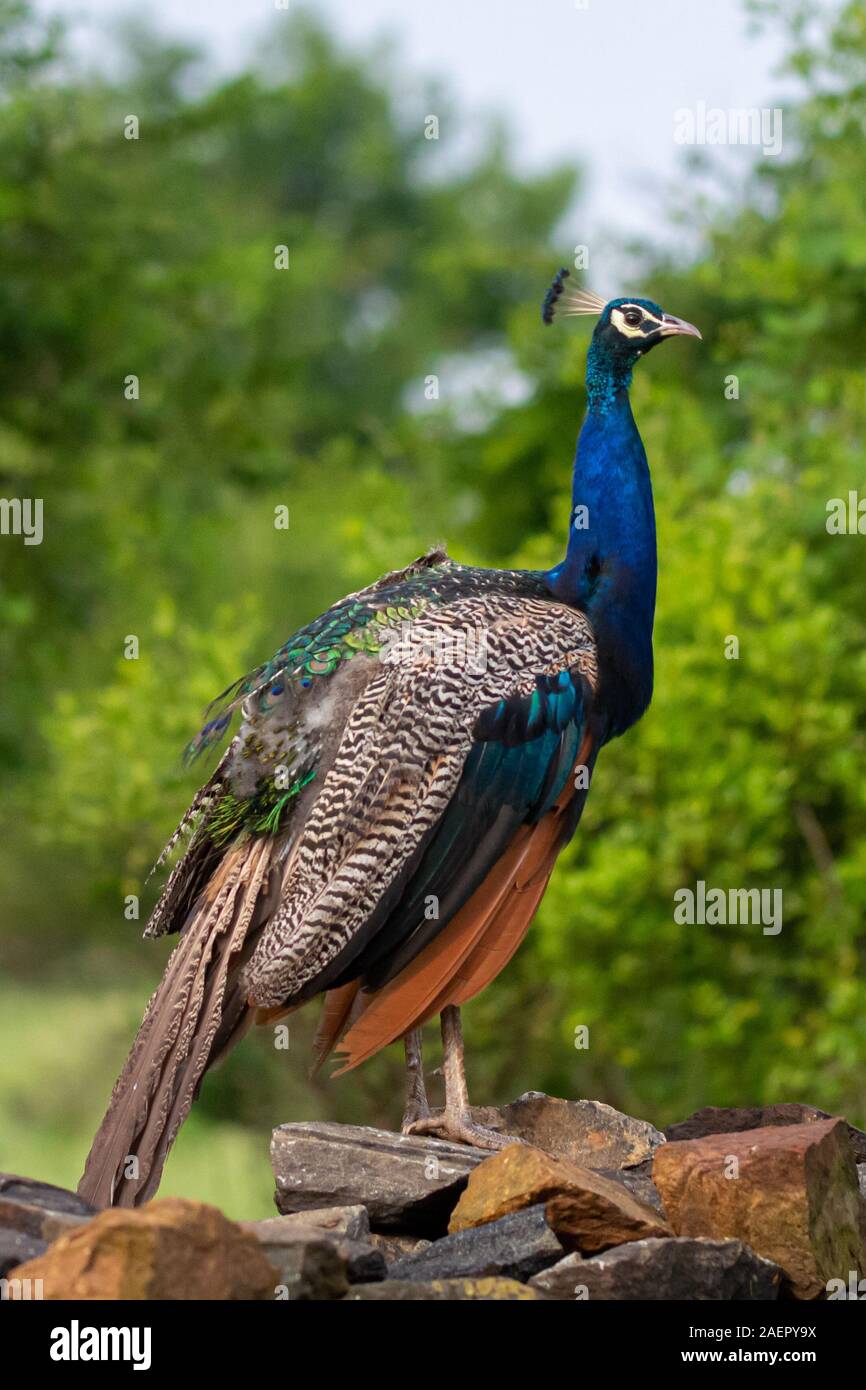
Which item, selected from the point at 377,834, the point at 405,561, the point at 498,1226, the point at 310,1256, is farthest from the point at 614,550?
the point at 405,561

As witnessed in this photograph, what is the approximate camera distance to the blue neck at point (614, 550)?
19.7 ft

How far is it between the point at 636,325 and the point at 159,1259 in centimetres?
365

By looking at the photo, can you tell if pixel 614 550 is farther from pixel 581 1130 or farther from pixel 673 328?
pixel 581 1130

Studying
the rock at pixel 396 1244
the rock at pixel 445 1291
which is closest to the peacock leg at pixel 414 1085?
the rock at pixel 396 1244

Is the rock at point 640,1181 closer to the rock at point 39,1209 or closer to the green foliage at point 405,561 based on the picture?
the rock at point 39,1209

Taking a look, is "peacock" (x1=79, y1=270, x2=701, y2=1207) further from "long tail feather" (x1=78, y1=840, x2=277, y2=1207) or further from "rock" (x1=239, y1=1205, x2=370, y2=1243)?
"rock" (x1=239, y1=1205, x2=370, y2=1243)

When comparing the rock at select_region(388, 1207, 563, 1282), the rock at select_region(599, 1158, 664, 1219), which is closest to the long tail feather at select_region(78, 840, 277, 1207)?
the rock at select_region(388, 1207, 563, 1282)

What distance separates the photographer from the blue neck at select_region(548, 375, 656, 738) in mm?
5992

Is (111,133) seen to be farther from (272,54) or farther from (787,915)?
(272,54)

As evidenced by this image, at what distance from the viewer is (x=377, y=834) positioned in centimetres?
530

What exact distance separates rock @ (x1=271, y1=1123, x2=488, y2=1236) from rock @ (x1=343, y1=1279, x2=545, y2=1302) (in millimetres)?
893

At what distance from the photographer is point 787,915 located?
9.98m

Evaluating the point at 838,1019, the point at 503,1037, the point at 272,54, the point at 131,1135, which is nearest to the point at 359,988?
the point at 131,1135
